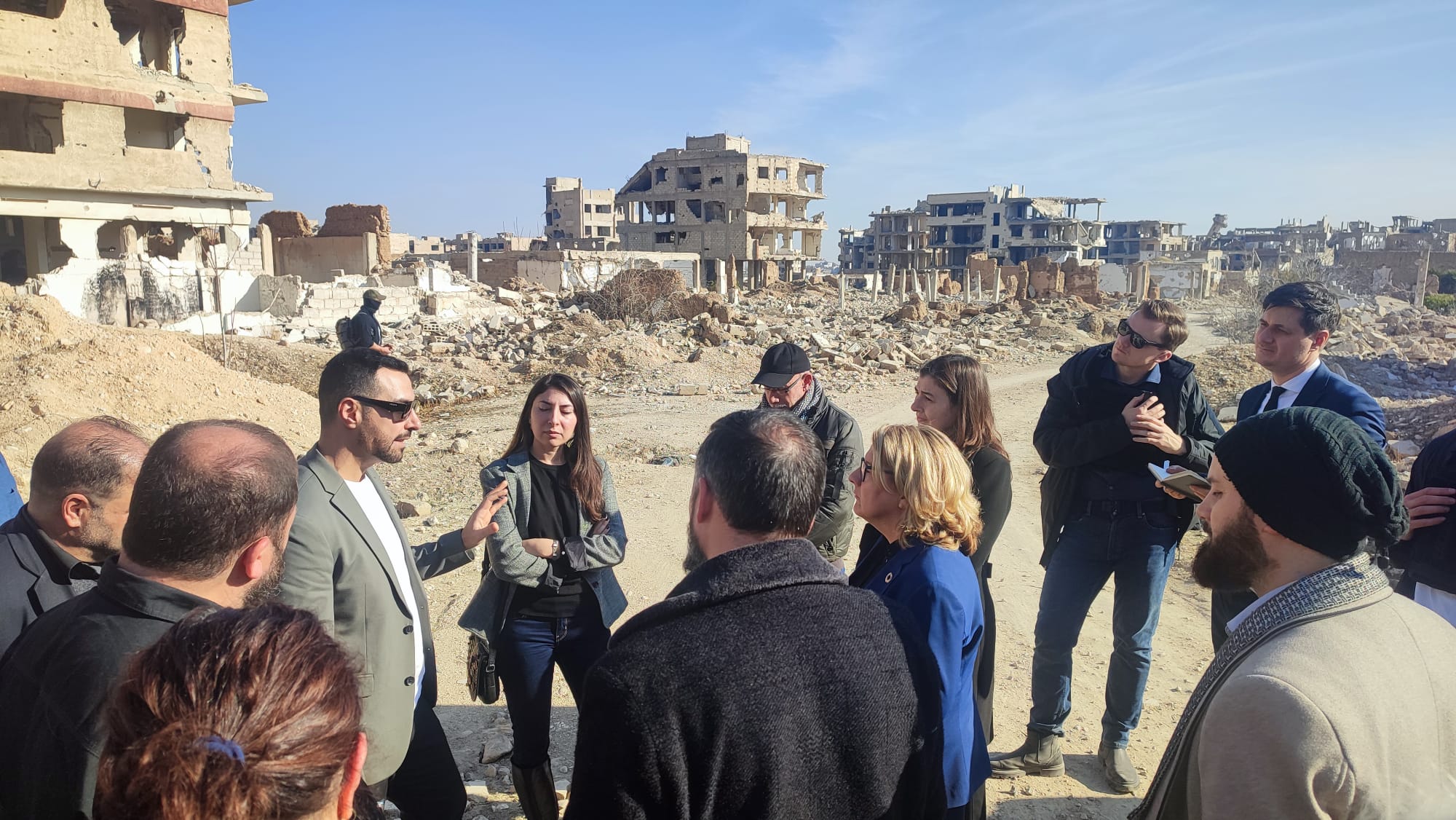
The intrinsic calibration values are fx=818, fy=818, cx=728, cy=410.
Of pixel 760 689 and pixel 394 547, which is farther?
pixel 394 547

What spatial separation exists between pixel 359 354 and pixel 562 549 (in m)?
1.04

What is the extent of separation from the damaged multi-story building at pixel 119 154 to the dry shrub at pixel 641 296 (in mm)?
9849

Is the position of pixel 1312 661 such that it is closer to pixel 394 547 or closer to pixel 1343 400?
pixel 1343 400

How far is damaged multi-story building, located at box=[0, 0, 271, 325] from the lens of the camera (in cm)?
1961

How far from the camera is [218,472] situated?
5.83 ft

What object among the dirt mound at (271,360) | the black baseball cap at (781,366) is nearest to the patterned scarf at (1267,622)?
the black baseball cap at (781,366)

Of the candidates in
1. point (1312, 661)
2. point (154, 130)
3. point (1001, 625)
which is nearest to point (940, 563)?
point (1312, 661)

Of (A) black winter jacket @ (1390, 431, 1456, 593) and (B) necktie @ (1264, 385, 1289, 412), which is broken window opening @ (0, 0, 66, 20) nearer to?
(B) necktie @ (1264, 385, 1289, 412)

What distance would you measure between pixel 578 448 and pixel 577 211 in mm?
68363

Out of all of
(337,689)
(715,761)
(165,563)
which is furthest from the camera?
(165,563)

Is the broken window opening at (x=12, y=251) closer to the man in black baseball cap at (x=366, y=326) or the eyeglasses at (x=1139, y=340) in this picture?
the man in black baseball cap at (x=366, y=326)

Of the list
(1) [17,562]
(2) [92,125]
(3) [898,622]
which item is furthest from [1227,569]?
(2) [92,125]

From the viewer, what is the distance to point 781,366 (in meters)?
3.98

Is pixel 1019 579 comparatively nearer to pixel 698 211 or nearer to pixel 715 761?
pixel 715 761
